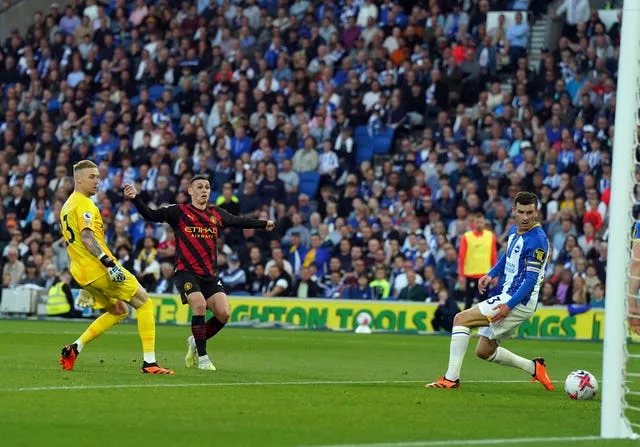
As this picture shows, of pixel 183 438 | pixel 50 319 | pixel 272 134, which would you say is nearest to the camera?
pixel 183 438

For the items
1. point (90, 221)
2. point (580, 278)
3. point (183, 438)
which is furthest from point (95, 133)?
point (183, 438)

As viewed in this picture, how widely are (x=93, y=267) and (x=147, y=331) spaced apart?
865mm

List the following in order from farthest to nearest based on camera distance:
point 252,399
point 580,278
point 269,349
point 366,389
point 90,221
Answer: point 580,278 < point 269,349 < point 90,221 < point 366,389 < point 252,399

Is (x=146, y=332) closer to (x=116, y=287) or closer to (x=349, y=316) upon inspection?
(x=116, y=287)

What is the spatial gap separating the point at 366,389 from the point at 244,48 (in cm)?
2295

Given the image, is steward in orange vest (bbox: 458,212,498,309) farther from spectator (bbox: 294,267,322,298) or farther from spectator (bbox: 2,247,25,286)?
spectator (bbox: 2,247,25,286)

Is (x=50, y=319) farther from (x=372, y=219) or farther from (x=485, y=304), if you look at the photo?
(x=485, y=304)

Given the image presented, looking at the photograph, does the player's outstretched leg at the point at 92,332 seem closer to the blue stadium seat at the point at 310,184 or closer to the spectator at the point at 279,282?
the spectator at the point at 279,282

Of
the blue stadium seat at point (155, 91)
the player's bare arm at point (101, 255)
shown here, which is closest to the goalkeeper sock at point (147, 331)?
the player's bare arm at point (101, 255)

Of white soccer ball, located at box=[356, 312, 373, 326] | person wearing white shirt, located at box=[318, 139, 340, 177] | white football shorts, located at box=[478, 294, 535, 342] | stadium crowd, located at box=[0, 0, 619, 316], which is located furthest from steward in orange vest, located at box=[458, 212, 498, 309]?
white football shorts, located at box=[478, 294, 535, 342]

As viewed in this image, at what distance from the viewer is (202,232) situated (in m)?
15.4

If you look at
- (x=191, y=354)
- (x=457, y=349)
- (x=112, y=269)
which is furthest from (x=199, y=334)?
(x=457, y=349)

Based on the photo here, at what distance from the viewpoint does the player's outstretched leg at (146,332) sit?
14125 millimetres

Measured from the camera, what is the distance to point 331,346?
2139 cm
